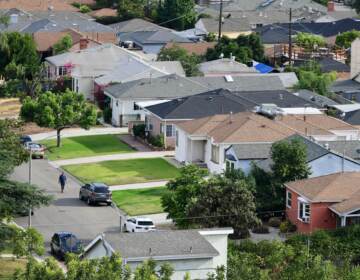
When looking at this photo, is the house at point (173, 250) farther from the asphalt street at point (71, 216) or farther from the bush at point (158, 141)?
the bush at point (158, 141)

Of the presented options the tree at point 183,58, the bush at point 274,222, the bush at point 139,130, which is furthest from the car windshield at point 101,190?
the tree at point 183,58

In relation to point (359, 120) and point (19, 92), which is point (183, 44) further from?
point (359, 120)

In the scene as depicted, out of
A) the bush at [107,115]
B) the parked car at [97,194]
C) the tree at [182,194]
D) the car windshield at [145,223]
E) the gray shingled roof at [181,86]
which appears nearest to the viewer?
the tree at [182,194]

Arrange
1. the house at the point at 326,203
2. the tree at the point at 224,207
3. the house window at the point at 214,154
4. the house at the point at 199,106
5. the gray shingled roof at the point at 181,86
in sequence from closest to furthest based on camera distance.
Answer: the tree at the point at 224,207
the house at the point at 326,203
the house window at the point at 214,154
the house at the point at 199,106
the gray shingled roof at the point at 181,86

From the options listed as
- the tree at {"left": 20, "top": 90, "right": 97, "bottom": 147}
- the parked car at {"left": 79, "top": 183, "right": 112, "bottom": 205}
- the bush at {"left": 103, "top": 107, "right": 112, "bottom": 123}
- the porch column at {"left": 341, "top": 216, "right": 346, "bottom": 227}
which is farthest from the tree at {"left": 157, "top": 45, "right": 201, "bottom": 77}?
the porch column at {"left": 341, "top": 216, "right": 346, "bottom": 227}

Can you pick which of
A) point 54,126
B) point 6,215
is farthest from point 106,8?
point 6,215
